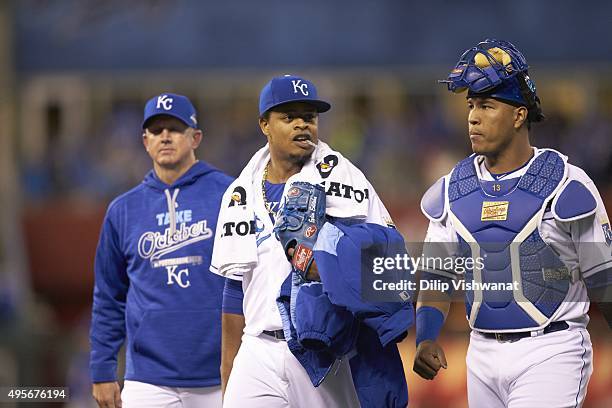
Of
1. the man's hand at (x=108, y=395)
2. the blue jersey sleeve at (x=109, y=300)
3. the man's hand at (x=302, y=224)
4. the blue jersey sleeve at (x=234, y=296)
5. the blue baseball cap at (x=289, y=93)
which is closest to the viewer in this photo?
the man's hand at (x=302, y=224)

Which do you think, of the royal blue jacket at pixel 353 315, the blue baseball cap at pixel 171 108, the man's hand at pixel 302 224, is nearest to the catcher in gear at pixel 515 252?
the royal blue jacket at pixel 353 315

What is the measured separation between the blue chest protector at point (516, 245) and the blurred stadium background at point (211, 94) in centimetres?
860

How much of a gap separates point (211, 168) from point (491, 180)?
2.07 m

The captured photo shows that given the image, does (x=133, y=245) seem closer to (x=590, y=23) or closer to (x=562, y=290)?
(x=562, y=290)

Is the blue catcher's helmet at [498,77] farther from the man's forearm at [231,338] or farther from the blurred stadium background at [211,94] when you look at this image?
the blurred stadium background at [211,94]

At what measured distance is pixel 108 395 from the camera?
7117 millimetres

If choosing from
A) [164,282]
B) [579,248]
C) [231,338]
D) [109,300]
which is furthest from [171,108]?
[579,248]

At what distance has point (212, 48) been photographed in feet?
56.0

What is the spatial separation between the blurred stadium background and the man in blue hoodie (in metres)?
7.27

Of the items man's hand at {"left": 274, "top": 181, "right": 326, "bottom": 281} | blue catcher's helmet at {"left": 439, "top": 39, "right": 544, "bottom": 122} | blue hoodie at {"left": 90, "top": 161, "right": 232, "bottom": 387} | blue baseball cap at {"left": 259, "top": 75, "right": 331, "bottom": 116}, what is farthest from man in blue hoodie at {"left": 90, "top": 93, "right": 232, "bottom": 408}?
blue catcher's helmet at {"left": 439, "top": 39, "right": 544, "bottom": 122}

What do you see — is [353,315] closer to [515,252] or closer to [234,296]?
[515,252]

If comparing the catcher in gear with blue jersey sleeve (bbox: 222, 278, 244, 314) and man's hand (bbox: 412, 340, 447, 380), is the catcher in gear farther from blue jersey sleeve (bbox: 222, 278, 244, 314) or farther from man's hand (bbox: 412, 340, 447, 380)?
blue jersey sleeve (bbox: 222, 278, 244, 314)

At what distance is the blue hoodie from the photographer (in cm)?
699

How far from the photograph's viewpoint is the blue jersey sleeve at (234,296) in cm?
629
